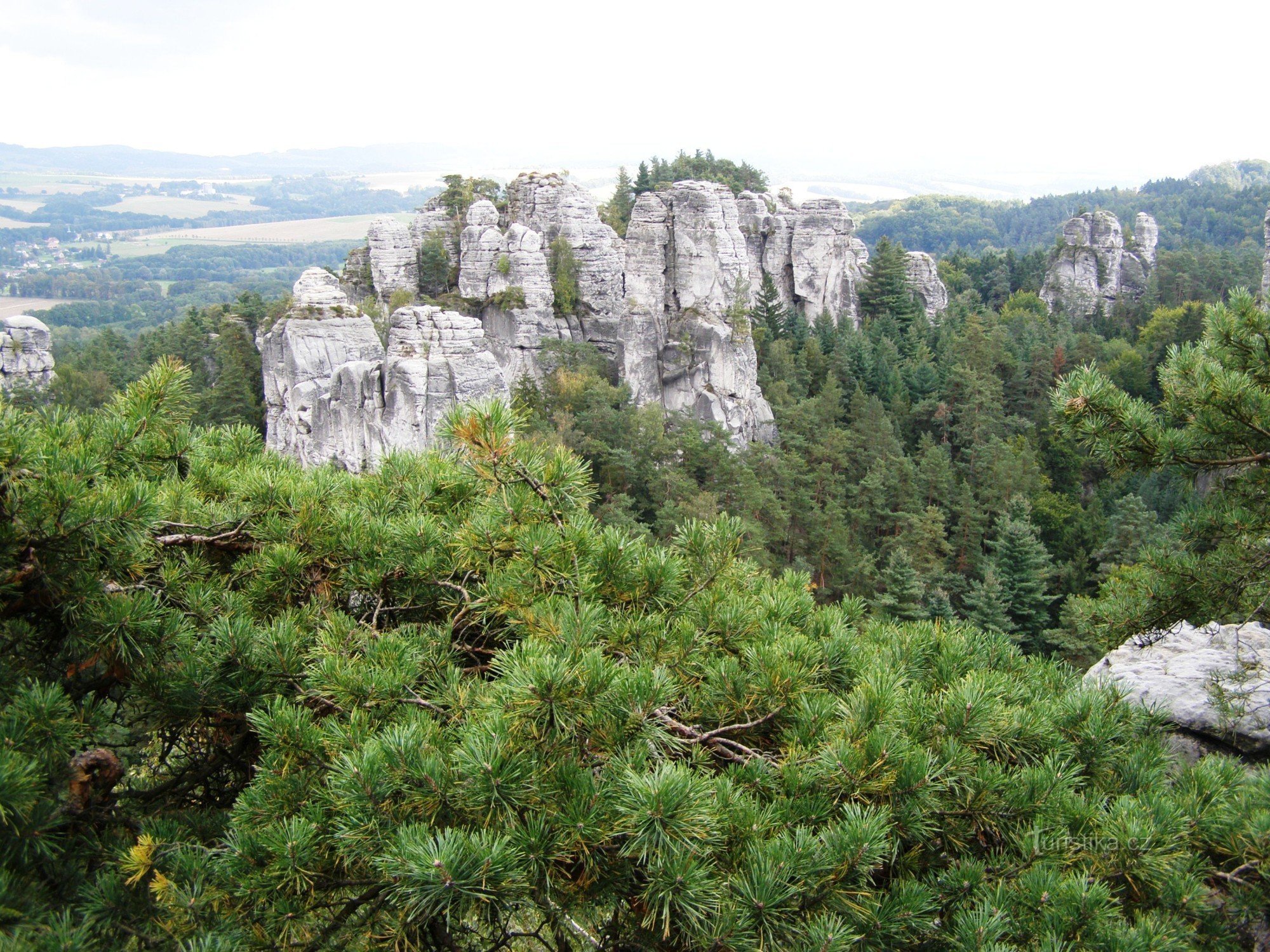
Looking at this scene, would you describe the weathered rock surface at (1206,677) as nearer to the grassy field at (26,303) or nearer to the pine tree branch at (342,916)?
the pine tree branch at (342,916)

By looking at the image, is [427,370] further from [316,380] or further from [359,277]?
[359,277]

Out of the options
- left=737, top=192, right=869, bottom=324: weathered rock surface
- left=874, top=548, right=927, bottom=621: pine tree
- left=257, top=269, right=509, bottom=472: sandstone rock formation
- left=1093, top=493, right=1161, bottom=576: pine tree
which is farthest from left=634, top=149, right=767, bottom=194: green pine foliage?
left=874, top=548, right=927, bottom=621: pine tree

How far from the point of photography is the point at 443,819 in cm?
207

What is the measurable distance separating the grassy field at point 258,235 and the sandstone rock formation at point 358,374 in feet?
318

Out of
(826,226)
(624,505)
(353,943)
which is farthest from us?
(826,226)

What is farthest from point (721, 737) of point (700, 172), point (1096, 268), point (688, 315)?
point (1096, 268)

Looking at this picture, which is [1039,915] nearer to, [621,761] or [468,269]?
[621,761]

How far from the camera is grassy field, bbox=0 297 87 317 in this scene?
7388 cm

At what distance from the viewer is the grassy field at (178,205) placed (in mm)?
161750

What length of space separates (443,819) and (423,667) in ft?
2.75

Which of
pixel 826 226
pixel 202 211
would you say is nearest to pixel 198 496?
pixel 826 226

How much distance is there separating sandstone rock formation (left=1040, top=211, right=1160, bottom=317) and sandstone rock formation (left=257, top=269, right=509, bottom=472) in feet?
123

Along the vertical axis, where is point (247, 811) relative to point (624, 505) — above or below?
above

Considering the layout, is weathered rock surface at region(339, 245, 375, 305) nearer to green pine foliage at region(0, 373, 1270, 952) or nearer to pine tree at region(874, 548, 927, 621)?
pine tree at region(874, 548, 927, 621)
